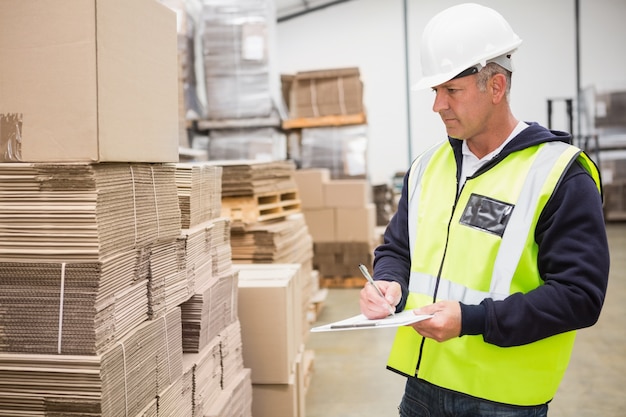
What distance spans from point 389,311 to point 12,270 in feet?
3.86

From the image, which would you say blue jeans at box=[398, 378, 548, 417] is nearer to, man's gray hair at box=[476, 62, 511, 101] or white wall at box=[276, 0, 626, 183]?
man's gray hair at box=[476, 62, 511, 101]

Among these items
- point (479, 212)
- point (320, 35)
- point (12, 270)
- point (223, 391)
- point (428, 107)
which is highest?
point (320, 35)

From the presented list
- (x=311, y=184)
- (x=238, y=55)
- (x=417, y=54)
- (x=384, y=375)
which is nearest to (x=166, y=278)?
(x=384, y=375)

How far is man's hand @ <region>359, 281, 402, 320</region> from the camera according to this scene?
2076 mm

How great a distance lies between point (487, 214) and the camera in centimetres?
199

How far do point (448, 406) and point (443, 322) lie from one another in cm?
37

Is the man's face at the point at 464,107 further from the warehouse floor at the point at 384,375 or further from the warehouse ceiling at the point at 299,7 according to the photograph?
the warehouse ceiling at the point at 299,7

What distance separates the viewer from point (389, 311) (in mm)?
2068

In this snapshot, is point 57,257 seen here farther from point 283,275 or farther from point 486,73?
point 283,275

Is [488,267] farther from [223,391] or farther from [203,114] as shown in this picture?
[203,114]

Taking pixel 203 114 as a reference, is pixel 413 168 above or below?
below

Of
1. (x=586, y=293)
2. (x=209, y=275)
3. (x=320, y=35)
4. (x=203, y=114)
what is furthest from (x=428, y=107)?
(x=586, y=293)

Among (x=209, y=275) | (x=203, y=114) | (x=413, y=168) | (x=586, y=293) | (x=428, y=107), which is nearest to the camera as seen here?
(x=586, y=293)

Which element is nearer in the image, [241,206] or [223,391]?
[223,391]
